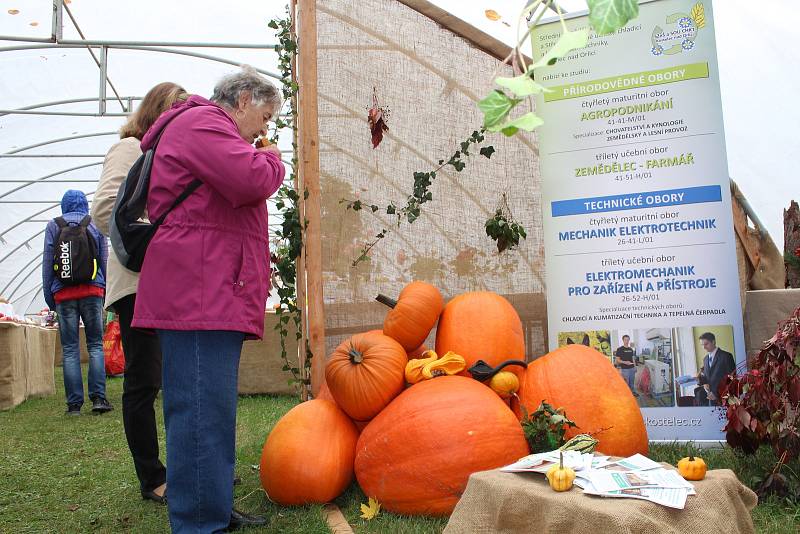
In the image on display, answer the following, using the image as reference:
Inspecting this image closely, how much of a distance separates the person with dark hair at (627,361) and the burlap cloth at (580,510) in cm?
146

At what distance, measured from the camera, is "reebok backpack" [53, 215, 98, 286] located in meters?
5.76

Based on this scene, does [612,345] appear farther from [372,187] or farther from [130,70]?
[130,70]

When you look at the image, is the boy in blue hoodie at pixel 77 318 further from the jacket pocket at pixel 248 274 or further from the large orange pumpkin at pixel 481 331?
the jacket pocket at pixel 248 274

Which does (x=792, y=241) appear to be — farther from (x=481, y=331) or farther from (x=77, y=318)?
(x=77, y=318)

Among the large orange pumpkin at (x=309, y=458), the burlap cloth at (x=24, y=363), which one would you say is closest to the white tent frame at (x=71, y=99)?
the large orange pumpkin at (x=309, y=458)

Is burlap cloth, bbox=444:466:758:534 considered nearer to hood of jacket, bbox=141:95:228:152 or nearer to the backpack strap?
the backpack strap

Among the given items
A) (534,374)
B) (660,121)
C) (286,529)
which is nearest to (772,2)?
(660,121)

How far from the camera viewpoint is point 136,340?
9.67 feet

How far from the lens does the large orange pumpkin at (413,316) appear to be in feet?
10.3

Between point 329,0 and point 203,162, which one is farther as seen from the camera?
point 329,0

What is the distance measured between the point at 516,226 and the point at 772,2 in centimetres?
356

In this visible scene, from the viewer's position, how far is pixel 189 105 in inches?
97.7

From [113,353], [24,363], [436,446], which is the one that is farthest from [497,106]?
[113,353]

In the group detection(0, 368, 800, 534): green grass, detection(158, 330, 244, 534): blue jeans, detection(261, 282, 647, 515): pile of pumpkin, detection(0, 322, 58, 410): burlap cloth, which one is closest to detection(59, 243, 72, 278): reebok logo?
detection(0, 322, 58, 410): burlap cloth
